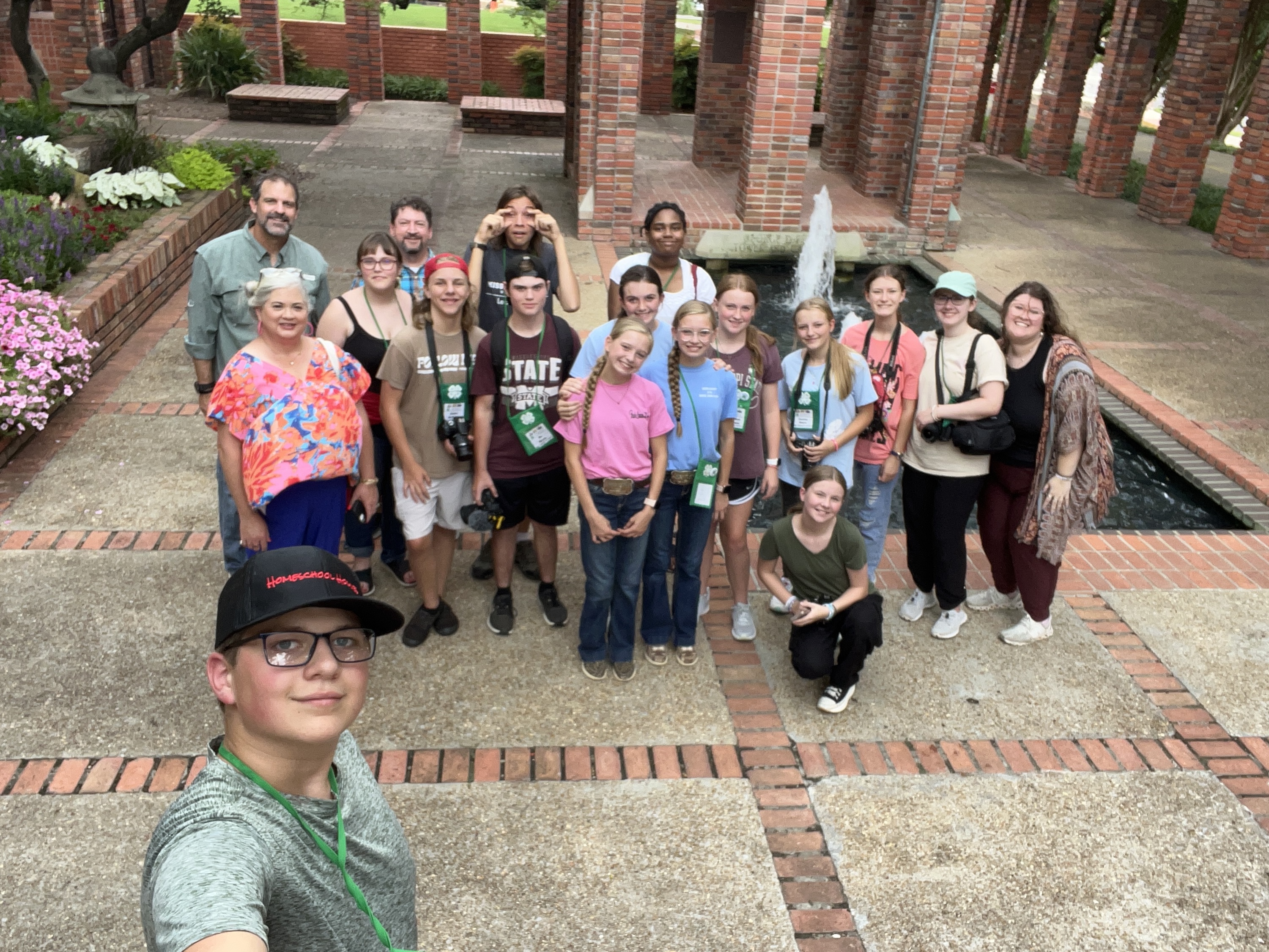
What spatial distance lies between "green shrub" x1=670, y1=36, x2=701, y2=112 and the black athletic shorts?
20.6 m

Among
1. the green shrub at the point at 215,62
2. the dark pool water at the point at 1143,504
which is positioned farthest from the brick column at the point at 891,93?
the green shrub at the point at 215,62

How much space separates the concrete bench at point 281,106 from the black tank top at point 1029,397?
16.3m

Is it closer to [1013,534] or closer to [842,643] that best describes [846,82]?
[1013,534]

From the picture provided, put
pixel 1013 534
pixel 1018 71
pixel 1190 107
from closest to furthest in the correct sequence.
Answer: pixel 1013 534, pixel 1190 107, pixel 1018 71

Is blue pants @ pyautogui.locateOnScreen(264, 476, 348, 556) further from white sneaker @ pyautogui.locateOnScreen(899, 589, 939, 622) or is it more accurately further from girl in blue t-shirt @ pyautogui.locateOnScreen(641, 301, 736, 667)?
white sneaker @ pyautogui.locateOnScreen(899, 589, 939, 622)

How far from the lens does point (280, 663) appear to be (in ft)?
5.80

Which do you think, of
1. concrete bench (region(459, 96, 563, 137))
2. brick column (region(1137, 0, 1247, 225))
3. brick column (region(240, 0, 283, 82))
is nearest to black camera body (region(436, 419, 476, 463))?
brick column (region(1137, 0, 1247, 225))

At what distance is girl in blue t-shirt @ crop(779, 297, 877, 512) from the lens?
15.9ft

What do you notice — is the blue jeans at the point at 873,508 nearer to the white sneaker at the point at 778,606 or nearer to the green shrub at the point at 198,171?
the white sneaker at the point at 778,606

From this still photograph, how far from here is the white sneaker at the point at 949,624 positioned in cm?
527

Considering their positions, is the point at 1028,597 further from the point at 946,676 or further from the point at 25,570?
the point at 25,570

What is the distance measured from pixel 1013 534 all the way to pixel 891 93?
30.8 feet

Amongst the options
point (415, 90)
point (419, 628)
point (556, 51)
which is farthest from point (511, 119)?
point (419, 628)

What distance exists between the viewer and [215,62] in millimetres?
19969
